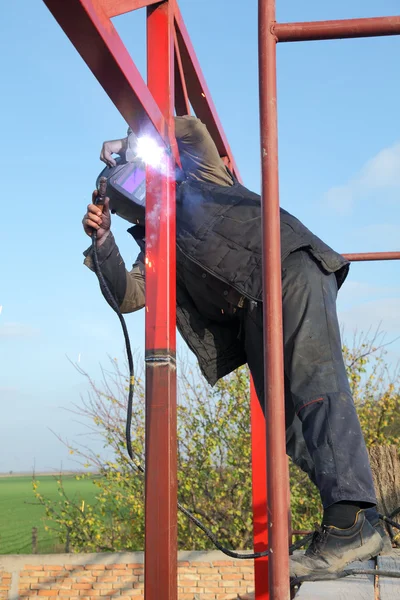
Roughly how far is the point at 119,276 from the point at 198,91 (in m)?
0.97

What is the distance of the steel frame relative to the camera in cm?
132

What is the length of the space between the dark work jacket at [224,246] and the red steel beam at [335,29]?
636 millimetres

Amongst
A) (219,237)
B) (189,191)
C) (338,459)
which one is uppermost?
(189,191)

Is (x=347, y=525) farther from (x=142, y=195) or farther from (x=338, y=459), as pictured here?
(x=142, y=195)

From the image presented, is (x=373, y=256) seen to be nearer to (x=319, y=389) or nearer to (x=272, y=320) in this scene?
(x=319, y=389)

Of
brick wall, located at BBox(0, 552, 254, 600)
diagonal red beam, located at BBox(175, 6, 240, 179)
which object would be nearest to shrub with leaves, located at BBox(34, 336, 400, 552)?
brick wall, located at BBox(0, 552, 254, 600)

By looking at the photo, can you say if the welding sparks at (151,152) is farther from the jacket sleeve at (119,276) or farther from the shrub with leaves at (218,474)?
the shrub with leaves at (218,474)

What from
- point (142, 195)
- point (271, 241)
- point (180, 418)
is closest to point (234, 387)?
point (180, 418)

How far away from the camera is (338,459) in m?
1.69

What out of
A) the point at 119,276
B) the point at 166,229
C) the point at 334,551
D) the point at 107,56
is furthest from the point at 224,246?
the point at 334,551

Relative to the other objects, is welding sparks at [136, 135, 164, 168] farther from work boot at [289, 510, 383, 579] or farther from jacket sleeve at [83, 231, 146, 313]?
work boot at [289, 510, 383, 579]

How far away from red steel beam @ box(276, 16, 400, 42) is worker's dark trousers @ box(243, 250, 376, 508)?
709 millimetres

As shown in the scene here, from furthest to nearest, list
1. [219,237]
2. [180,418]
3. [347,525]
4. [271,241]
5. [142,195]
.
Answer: [180,418] < [142,195] < [219,237] < [347,525] < [271,241]

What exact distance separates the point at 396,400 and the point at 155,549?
855cm
